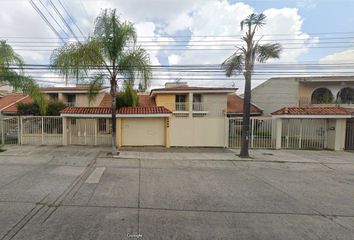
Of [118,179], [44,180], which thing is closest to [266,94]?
[118,179]

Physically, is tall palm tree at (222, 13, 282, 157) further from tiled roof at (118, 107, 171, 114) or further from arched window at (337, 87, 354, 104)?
arched window at (337, 87, 354, 104)

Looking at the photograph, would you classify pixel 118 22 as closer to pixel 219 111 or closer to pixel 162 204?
pixel 162 204

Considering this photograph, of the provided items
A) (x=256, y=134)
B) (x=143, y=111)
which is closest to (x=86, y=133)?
(x=143, y=111)

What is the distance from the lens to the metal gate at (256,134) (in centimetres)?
1504

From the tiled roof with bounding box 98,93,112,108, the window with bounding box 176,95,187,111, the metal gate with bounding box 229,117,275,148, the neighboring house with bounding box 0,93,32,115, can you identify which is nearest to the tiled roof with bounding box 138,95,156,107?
the window with bounding box 176,95,187,111

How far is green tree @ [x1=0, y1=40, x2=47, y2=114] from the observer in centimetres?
1130

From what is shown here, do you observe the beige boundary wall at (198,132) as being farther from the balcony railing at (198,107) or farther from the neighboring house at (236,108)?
the neighboring house at (236,108)

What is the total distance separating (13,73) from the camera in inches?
460

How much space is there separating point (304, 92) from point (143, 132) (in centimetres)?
1960

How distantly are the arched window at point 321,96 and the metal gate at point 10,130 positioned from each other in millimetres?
27867

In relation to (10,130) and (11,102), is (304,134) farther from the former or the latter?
(11,102)

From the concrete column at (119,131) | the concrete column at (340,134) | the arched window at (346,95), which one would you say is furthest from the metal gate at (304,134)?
the concrete column at (119,131)

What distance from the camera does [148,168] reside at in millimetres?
9039

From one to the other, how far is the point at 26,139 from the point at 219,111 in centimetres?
1656
